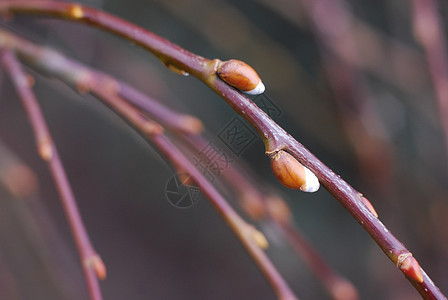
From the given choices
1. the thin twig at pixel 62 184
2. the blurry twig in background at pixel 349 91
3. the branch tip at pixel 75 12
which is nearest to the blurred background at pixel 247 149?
the blurry twig in background at pixel 349 91

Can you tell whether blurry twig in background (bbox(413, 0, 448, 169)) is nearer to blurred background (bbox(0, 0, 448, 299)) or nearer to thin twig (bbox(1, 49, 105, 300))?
blurred background (bbox(0, 0, 448, 299))

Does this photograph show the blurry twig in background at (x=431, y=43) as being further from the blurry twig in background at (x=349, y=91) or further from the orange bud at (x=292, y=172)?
the orange bud at (x=292, y=172)

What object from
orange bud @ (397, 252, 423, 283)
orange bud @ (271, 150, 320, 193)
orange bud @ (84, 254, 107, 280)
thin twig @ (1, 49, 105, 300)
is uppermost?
thin twig @ (1, 49, 105, 300)

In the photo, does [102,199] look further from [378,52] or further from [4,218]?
[378,52]

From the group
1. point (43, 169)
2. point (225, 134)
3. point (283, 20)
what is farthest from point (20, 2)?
point (43, 169)

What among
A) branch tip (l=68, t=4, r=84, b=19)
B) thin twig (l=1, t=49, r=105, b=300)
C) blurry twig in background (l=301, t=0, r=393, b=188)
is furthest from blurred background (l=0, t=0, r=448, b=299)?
branch tip (l=68, t=4, r=84, b=19)
